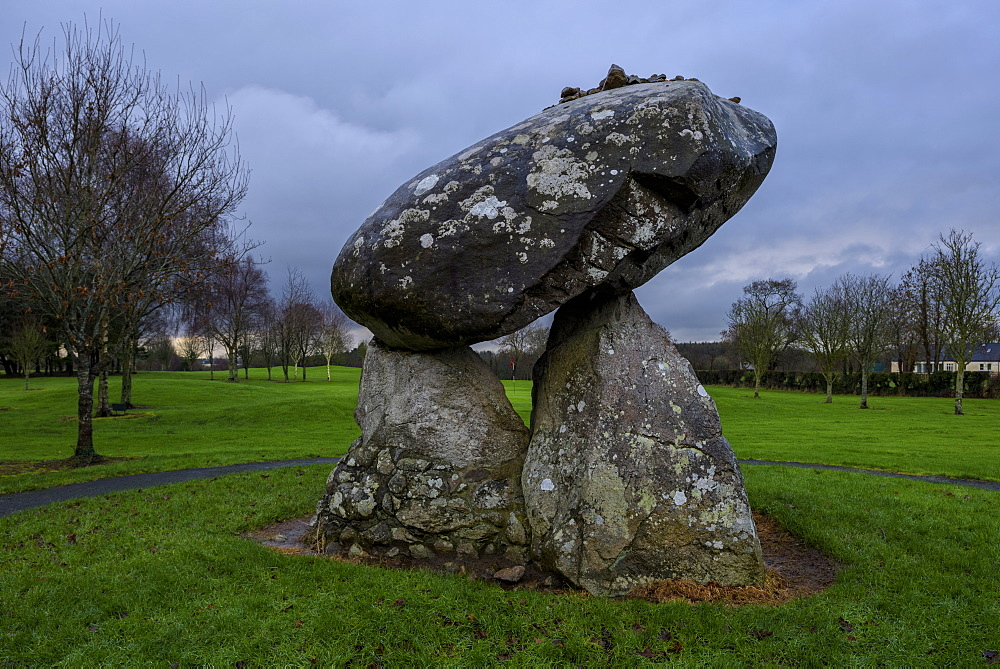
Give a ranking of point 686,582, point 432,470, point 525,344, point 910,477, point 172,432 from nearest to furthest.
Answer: point 686,582 < point 432,470 < point 910,477 < point 172,432 < point 525,344

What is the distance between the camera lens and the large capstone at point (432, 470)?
19.3ft

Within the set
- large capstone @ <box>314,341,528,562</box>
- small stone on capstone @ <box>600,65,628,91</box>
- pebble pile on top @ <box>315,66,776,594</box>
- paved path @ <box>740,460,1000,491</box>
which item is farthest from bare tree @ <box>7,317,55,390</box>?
small stone on capstone @ <box>600,65,628,91</box>

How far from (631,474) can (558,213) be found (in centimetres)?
252

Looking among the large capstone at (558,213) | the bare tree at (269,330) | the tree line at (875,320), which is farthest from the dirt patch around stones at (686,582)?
the bare tree at (269,330)

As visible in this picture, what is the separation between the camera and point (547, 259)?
5312mm

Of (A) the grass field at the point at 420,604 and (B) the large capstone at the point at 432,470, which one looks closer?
(A) the grass field at the point at 420,604

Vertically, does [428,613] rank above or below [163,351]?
below

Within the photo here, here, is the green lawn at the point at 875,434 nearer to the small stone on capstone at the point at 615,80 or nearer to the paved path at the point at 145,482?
the paved path at the point at 145,482

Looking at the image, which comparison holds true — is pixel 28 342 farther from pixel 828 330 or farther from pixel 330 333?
pixel 828 330

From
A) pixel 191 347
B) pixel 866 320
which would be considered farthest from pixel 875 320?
pixel 191 347

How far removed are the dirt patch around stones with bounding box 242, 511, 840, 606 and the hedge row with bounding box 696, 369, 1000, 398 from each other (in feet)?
139

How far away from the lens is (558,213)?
5.33 m

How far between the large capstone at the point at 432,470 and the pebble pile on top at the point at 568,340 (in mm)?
19

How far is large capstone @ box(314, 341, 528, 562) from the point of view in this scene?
5895mm
